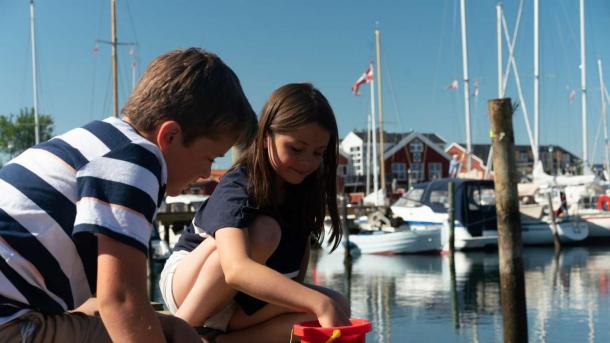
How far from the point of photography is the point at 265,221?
2.89 meters

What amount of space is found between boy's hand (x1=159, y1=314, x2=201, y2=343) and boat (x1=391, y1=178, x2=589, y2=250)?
2031 centimetres

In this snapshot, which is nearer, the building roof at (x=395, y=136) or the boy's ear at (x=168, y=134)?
the boy's ear at (x=168, y=134)

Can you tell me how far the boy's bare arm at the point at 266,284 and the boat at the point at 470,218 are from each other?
64.7 ft

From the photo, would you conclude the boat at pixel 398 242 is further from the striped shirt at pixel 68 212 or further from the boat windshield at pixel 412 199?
the striped shirt at pixel 68 212

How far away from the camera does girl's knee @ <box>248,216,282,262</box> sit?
2823 millimetres

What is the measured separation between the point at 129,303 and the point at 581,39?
128 ft

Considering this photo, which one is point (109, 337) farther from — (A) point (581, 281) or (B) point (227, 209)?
(A) point (581, 281)

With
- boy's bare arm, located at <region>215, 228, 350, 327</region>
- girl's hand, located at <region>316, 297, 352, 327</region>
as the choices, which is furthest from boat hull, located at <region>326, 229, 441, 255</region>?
girl's hand, located at <region>316, 297, 352, 327</region>

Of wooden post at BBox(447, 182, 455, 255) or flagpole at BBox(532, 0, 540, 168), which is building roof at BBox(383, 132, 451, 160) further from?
wooden post at BBox(447, 182, 455, 255)

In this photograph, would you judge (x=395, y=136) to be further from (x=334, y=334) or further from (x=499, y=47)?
(x=334, y=334)

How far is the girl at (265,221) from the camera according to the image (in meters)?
2.82

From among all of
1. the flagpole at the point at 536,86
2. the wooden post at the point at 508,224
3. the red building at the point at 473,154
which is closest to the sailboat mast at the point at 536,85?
the flagpole at the point at 536,86

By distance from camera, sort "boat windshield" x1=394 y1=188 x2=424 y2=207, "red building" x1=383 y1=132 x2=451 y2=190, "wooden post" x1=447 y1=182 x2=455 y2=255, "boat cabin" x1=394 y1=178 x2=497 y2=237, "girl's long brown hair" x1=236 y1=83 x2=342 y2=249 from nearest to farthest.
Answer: "girl's long brown hair" x1=236 y1=83 x2=342 y2=249 → "wooden post" x1=447 y1=182 x2=455 y2=255 → "boat cabin" x1=394 y1=178 x2=497 y2=237 → "boat windshield" x1=394 y1=188 x2=424 y2=207 → "red building" x1=383 y1=132 x2=451 y2=190

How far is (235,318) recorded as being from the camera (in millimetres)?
3012
